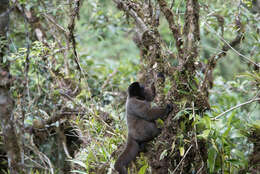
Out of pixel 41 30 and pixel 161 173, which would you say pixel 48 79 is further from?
pixel 161 173

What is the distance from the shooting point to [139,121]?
4781mm

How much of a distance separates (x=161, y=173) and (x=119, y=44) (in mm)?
10668

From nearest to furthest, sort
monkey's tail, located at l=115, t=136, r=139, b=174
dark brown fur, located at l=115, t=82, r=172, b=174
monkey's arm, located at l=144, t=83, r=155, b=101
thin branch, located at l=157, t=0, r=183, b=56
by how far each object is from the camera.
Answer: thin branch, located at l=157, t=0, r=183, b=56
monkey's tail, located at l=115, t=136, r=139, b=174
dark brown fur, located at l=115, t=82, r=172, b=174
monkey's arm, located at l=144, t=83, r=155, b=101

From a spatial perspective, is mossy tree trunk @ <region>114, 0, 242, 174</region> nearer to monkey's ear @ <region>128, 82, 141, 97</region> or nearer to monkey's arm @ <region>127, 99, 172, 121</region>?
monkey's arm @ <region>127, 99, 172, 121</region>

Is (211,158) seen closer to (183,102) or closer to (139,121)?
(183,102)

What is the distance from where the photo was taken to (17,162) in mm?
3352

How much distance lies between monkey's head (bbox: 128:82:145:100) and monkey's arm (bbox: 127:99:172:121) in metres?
0.12

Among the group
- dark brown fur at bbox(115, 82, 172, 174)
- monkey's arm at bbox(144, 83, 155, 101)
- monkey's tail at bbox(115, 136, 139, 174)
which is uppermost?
monkey's arm at bbox(144, 83, 155, 101)

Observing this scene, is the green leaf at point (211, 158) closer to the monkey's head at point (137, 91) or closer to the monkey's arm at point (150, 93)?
the monkey's arm at point (150, 93)

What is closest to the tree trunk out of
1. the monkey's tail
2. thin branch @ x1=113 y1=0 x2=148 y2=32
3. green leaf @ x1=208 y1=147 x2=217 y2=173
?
the monkey's tail

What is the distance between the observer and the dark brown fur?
4196 millimetres

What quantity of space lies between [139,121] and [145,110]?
Result: 0.27 m

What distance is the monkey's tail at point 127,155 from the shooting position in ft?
13.4

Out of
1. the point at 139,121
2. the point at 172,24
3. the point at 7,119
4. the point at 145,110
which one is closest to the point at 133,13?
the point at 172,24
